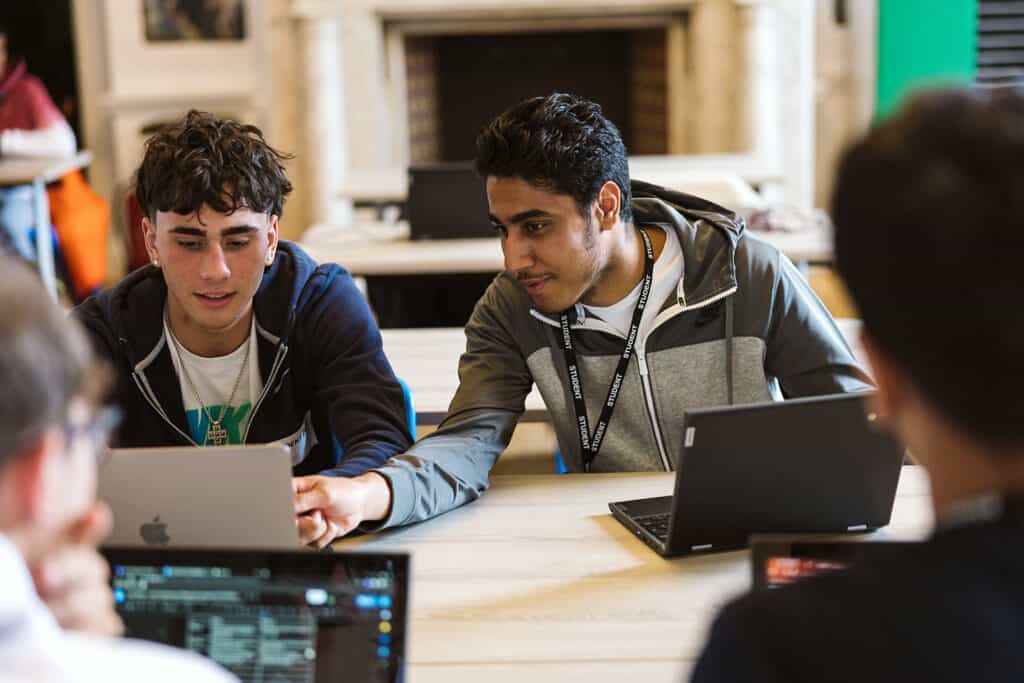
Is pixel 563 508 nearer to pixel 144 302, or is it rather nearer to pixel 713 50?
pixel 144 302

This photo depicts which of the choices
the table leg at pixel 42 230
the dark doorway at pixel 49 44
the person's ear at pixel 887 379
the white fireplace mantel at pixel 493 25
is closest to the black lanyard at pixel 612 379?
the person's ear at pixel 887 379

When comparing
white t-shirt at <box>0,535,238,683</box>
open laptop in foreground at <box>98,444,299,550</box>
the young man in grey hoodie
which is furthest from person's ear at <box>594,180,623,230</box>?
white t-shirt at <box>0,535,238,683</box>

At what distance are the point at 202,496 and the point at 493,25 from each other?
486cm

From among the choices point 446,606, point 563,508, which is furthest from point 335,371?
point 446,606

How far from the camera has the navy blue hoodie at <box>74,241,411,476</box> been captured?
1932 mm

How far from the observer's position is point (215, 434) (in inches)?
77.5

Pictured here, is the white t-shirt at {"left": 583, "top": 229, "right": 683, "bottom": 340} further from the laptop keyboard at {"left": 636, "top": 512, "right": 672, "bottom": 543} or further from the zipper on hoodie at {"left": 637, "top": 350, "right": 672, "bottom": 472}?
the laptop keyboard at {"left": 636, "top": 512, "right": 672, "bottom": 543}

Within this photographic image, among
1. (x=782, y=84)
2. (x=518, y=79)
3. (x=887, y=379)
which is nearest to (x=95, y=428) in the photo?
(x=887, y=379)

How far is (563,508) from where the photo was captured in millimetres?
1659

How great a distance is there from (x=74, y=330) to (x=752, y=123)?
5.20 meters

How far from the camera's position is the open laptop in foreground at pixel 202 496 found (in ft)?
4.18

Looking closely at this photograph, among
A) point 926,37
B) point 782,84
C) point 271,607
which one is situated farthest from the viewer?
point 782,84

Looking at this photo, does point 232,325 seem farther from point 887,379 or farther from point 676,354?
point 887,379

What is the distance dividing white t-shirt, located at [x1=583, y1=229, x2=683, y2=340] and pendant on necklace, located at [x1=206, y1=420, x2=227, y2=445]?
598 mm
